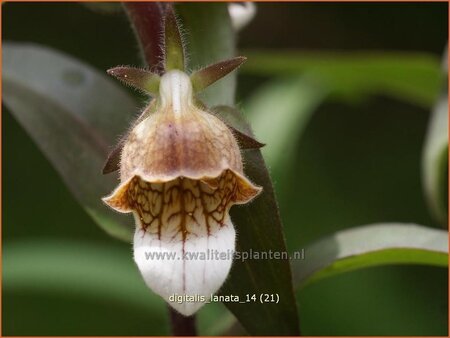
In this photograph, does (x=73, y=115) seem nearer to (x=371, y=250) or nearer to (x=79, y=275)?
(x=371, y=250)

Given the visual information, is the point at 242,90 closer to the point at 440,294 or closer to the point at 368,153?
the point at 368,153

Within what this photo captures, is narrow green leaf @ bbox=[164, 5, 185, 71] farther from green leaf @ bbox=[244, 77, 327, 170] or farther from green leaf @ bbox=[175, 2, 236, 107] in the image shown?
green leaf @ bbox=[244, 77, 327, 170]

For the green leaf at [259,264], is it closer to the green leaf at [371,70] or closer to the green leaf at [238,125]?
the green leaf at [238,125]

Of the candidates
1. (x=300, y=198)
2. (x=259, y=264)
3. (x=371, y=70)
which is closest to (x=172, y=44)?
(x=259, y=264)

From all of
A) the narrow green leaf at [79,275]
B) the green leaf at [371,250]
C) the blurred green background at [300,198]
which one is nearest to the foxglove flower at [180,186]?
the green leaf at [371,250]

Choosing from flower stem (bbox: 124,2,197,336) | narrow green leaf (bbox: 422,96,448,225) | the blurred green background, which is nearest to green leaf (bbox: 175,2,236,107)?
flower stem (bbox: 124,2,197,336)

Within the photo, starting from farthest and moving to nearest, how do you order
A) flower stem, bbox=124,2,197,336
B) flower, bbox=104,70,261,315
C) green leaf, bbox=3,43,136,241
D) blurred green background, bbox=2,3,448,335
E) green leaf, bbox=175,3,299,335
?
blurred green background, bbox=2,3,448,335 < green leaf, bbox=3,43,136,241 < flower stem, bbox=124,2,197,336 < green leaf, bbox=175,3,299,335 < flower, bbox=104,70,261,315
